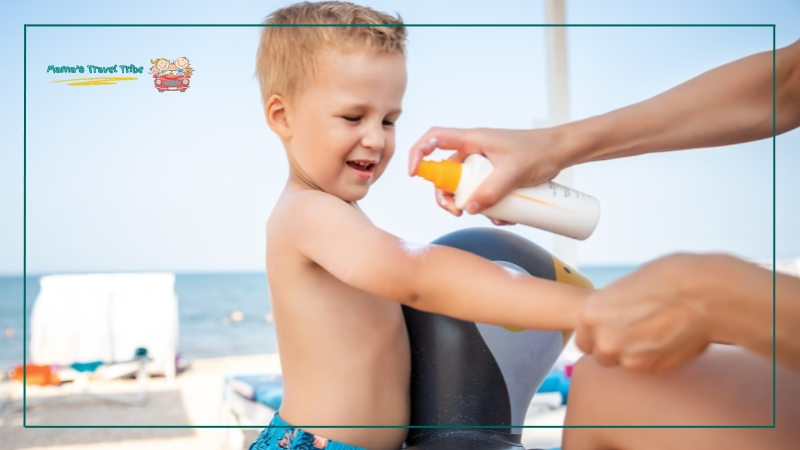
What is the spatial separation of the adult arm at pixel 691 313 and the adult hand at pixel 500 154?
0.56 ft

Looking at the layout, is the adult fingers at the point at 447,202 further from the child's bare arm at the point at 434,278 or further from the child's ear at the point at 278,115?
the child's ear at the point at 278,115

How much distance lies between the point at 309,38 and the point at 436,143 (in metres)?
0.21

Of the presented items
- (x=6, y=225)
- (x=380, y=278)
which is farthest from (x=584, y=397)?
(x=6, y=225)

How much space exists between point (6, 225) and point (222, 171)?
33 centimetres

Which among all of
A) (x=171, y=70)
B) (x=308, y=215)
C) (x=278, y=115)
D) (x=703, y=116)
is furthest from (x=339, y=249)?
(x=703, y=116)

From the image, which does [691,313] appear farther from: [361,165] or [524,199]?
[361,165]

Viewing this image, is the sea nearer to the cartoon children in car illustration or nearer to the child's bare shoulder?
the child's bare shoulder

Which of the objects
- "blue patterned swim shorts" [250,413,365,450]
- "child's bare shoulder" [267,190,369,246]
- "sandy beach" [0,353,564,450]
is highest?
"child's bare shoulder" [267,190,369,246]

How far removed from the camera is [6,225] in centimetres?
95

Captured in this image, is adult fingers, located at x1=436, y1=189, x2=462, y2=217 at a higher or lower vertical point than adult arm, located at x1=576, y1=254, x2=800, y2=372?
higher

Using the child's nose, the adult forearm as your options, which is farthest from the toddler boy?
the adult forearm

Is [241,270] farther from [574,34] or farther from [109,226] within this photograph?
[574,34]

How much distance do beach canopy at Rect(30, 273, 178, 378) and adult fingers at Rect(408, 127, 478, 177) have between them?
0.38m

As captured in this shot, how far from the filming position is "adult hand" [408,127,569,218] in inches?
28.9
